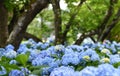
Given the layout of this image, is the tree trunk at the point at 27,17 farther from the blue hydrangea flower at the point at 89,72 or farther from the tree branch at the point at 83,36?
the blue hydrangea flower at the point at 89,72

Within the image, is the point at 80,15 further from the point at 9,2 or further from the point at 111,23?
the point at 9,2

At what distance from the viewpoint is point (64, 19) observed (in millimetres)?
9742

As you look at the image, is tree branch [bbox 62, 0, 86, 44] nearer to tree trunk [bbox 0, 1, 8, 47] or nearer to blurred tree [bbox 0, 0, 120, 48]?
blurred tree [bbox 0, 0, 120, 48]

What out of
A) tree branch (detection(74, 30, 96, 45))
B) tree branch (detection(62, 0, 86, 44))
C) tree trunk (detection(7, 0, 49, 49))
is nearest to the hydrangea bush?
tree trunk (detection(7, 0, 49, 49))

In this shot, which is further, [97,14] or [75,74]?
[97,14]

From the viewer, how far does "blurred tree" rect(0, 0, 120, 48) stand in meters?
6.36

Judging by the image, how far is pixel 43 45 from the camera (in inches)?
281

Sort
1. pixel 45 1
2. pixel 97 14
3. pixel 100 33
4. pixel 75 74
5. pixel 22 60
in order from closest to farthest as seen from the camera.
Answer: pixel 75 74 → pixel 22 60 → pixel 45 1 → pixel 100 33 → pixel 97 14

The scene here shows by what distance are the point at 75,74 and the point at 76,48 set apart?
302 centimetres

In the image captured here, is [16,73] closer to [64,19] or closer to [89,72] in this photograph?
[89,72]

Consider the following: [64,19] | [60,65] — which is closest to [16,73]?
[60,65]

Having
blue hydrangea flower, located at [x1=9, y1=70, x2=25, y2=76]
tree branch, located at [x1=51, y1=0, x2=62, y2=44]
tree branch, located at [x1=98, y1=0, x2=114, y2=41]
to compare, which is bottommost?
blue hydrangea flower, located at [x1=9, y1=70, x2=25, y2=76]

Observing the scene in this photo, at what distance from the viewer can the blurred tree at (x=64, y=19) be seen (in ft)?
20.9

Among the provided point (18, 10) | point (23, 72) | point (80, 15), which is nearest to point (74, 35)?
point (80, 15)
